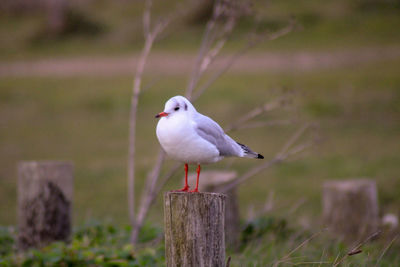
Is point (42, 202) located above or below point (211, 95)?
below

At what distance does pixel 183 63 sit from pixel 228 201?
49.2 feet

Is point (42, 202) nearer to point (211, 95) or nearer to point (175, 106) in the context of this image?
point (175, 106)

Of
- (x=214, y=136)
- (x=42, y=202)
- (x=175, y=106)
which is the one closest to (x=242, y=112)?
(x=42, y=202)

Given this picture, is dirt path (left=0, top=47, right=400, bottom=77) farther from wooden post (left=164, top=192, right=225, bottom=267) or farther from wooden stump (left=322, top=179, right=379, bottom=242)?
wooden post (left=164, top=192, right=225, bottom=267)

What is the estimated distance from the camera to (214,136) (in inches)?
A: 137

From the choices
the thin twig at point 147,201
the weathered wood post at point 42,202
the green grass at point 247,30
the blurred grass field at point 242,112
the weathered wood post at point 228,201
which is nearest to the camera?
the weathered wood post at point 42,202

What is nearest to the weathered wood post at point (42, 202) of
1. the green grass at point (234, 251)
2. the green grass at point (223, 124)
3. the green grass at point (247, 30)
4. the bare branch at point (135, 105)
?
the green grass at point (234, 251)

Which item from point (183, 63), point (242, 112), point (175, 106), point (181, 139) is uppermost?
point (183, 63)

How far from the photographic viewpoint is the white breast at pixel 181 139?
3.24 m

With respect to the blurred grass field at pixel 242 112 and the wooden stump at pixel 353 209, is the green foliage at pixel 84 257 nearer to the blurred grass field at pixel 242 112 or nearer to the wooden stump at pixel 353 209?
the blurred grass field at pixel 242 112

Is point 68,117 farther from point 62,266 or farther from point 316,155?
point 62,266

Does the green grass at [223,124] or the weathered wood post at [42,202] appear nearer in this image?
the weathered wood post at [42,202]

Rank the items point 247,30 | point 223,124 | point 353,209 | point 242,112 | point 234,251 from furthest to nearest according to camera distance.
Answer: point 247,30, point 242,112, point 223,124, point 353,209, point 234,251

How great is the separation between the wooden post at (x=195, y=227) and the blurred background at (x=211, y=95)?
2.14 metres
